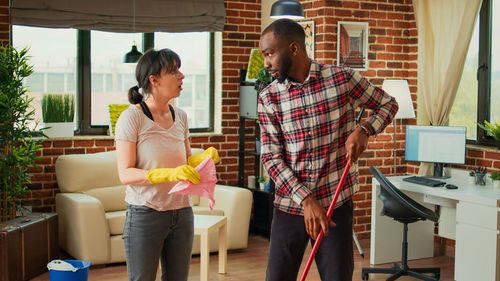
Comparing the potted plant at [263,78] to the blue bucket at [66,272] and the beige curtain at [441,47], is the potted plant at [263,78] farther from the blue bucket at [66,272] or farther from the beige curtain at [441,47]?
the blue bucket at [66,272]

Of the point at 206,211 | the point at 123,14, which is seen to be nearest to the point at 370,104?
the point at 206,211

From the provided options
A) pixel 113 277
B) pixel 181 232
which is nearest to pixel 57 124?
pixel 113 277

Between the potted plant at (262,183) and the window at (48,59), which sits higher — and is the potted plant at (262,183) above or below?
below

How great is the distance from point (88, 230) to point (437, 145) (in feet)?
9.46

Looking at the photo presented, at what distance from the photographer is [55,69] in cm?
561

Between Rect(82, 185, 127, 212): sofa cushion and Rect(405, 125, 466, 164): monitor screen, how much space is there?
2491 mm

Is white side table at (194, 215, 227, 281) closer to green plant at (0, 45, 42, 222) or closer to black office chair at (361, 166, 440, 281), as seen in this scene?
black office chair at (361, 166, 440, 281)

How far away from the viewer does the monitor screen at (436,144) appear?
4961mm

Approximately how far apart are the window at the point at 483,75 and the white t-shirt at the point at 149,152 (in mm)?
3427

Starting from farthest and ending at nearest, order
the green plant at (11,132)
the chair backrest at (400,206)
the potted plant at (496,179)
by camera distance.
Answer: the green plant at (11,132)
the potted plant at (496,179)
the chair backrest at (400,206)

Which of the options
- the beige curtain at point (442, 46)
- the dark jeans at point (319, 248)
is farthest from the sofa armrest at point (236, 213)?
the dark jeans at point (319, 248)

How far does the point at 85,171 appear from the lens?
5.23 m

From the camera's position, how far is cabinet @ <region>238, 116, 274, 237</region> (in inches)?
231

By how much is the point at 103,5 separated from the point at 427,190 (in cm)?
325
